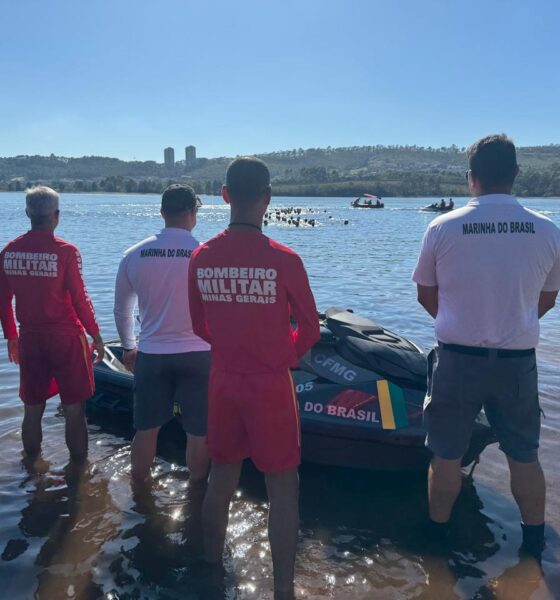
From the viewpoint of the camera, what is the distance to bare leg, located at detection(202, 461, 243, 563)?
3.38 m

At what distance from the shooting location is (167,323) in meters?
4.12

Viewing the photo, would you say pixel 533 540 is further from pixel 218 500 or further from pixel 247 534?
pixel 218 500

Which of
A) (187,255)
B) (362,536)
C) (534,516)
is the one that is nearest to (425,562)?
(362,536)

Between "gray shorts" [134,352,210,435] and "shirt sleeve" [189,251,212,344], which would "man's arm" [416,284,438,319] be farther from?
"gray shorts" [134,352,210,435]

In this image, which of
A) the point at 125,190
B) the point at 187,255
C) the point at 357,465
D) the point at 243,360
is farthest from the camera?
the point at 125,190

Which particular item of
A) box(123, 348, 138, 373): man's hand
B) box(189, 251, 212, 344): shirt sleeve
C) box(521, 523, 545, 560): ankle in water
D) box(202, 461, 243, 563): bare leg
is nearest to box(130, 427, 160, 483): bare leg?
box(123, 348, 138, 373): man's hand

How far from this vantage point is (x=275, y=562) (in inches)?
128

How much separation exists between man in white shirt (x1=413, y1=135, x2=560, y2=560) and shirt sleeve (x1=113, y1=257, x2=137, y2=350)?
6.76 ft

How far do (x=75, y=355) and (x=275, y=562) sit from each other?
7.74 ft

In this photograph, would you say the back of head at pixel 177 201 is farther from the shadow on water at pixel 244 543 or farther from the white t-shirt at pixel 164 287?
the shadow on water at pixel 244 543

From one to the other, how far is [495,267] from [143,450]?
2847 mm

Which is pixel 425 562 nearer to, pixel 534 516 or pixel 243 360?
pixel 534 516

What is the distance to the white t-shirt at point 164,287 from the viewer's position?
A: 4082 millimetres

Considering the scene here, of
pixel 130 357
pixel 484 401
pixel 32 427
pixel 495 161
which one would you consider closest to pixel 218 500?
pixel 130 357
